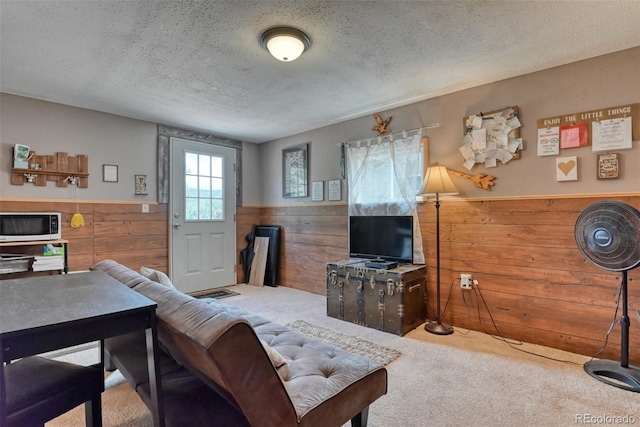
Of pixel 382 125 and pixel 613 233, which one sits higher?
pixel 382 125

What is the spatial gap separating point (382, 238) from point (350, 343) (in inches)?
45.0

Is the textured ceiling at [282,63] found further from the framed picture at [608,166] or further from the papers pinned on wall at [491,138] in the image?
the framed picture at [608,166]

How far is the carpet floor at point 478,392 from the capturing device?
171 centimetres

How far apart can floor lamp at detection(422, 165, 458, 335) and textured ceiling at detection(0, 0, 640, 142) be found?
2.66ft

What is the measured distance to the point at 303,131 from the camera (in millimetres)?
4555

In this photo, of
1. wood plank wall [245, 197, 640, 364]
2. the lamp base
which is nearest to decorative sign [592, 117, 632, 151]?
wood plank wall [245, 197, 640, 364]

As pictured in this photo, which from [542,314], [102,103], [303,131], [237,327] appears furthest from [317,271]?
[237,327]

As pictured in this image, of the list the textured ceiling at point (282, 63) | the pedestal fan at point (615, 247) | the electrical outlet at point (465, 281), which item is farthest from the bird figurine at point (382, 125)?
the pedestal fan at point (615, 247)

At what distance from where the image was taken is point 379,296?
9.93 ft

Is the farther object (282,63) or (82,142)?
(82,142)

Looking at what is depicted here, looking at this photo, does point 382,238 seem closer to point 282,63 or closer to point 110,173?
point 282,63

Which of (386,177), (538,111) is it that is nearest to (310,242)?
(386,177)

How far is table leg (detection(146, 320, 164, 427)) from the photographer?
47.6 inches

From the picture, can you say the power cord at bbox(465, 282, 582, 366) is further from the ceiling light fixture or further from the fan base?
the ceiling light fixture
